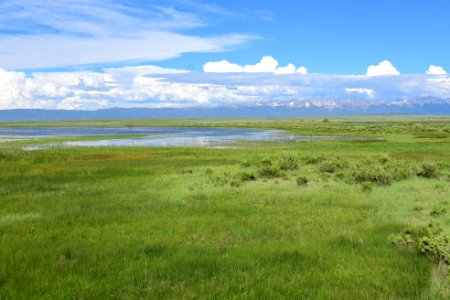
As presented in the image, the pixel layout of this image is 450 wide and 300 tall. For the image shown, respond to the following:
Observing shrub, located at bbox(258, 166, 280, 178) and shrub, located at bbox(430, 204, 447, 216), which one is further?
shrub, located at bbox(258, 166, 280, 178)

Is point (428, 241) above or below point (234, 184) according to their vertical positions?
above

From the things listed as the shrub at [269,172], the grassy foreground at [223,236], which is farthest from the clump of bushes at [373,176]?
the shrub at [269,172]

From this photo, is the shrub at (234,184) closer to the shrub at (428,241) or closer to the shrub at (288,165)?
the shrub at (288,165)

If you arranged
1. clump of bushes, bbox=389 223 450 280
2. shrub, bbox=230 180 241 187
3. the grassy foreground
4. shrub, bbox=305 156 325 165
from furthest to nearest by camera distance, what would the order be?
shrub, bbox=305 156 325 165, shrub, bbox=230 180 241 187, clump of bushes, bbox=389 223 450 280, the grassy foreground

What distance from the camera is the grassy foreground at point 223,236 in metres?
9.88

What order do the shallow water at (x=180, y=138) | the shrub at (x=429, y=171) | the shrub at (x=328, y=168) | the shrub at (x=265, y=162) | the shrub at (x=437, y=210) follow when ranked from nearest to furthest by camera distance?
the shrub at (x=437, y=210), the shrub at (x=429, y=171), the shrub at (x=328, y=168), the shrub at (x=265, y=162), the shallow water at (x=180, y=138)

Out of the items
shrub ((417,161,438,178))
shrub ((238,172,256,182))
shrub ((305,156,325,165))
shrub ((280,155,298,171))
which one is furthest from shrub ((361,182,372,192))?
shrub ((305,156,325,165))

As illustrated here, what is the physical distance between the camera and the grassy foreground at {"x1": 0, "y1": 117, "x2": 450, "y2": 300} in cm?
988

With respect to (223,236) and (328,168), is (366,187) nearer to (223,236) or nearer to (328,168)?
(328,168)

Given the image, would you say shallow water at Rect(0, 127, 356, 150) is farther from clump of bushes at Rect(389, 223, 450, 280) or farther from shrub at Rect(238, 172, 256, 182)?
clump of bushes at Rect(389, 223, 450, 280)

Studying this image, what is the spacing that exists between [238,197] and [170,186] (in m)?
5.74

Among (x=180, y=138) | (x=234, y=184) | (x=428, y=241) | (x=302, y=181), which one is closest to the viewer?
(x=428, y=241)

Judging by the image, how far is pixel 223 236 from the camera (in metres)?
14.1

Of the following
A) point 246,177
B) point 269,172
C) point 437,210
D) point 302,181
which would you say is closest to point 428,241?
point 437,210
